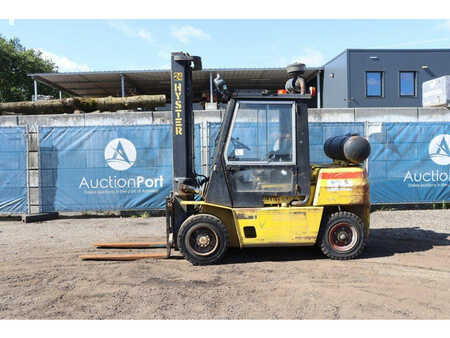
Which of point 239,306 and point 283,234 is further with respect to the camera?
point 283,234

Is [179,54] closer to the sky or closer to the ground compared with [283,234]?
closer to the sky

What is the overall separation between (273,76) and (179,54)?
18978 mm

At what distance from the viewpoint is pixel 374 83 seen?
2309 centimetres

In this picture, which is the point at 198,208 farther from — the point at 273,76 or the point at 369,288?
the point at 273,76

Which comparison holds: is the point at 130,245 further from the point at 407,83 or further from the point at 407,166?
the point at 407,83

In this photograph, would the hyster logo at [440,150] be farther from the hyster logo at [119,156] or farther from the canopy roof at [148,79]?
the canopy roof at [148,79]

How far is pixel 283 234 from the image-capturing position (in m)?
5.52

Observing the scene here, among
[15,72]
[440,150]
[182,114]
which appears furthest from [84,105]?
[15,72]

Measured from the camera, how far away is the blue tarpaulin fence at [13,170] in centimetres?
966

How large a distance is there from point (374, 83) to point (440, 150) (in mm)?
14280

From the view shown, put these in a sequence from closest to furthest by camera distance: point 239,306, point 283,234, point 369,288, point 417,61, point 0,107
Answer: point 239,306
point 369,288
point 283,234
point 0,107
point 417,61

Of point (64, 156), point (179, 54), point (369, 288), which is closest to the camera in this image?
point (369, 288)

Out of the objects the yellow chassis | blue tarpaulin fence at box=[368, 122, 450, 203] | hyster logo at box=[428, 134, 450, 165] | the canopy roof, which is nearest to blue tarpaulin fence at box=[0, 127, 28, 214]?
the yellow chassis

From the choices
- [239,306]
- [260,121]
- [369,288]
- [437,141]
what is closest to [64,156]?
[260,121]
